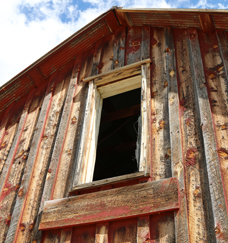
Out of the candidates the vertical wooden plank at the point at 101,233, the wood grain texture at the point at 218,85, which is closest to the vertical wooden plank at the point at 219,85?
the wood grain texture at the point at 218,85

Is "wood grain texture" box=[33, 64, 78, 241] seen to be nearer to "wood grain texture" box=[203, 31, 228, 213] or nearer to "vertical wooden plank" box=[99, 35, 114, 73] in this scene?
"vertical wooden plank" box=[99, 35, 114, 73]

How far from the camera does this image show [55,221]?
3.43 metres

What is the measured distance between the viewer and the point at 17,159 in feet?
15.4

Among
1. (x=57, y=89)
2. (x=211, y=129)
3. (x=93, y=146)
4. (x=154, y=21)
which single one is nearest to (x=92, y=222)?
(x=93, y=146)

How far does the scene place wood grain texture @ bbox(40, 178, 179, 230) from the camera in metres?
3.05

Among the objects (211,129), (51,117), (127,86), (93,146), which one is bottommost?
(211,129)

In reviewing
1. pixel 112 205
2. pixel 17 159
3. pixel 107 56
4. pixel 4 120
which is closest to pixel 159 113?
pixel 112 205

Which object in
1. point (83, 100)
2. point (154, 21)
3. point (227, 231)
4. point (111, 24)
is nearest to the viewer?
point (227, 231)

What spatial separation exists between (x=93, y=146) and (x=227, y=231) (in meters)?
2.17

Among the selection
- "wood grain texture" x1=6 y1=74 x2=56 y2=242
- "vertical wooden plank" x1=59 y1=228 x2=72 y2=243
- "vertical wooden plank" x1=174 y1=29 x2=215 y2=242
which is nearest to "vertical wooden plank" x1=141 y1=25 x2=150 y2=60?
Answer: "vertical wooden plank" x1=174 y1=29 x2=215 y2=242

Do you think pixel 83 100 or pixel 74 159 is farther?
pixel 83 100

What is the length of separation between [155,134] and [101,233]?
1292 millimetres

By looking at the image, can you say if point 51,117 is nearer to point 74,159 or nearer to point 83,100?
point 83,100

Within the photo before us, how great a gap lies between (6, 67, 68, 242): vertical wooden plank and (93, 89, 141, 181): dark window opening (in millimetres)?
1872
